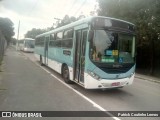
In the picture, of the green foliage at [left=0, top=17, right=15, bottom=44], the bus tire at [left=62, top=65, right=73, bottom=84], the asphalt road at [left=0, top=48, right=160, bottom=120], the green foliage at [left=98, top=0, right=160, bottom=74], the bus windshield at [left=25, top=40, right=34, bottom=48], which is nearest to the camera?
the asphalt road at [left=0, top=48, right=160, bottom=120]

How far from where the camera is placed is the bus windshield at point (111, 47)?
961 cm

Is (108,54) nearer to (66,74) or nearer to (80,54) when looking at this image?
(80,54)

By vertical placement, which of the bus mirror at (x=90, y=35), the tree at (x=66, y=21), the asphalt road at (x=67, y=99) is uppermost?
the tree at (x=66, y=21)

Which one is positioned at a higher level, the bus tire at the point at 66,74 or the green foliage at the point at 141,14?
the green foliage at the point at 141,14

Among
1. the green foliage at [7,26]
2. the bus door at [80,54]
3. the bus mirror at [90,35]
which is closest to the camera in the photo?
the bus mirror at [90,35]

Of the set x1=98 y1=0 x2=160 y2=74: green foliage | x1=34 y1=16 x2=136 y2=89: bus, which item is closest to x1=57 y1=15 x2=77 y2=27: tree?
x1=98 y1=0 x2=160 y2=74: green foliage

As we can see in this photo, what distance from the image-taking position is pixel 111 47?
32.1 ft

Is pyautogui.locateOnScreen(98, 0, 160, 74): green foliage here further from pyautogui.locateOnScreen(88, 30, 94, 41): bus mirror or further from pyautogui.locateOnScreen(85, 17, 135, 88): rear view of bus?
pyautogui.locateOnScreen(88, 30, 94, 41): bus mirror

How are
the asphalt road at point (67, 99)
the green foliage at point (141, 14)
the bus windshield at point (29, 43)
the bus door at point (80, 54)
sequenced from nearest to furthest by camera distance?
the asphalt road at point (67, 99), the bus door at point (80, 54), the green foliage at point (141, 14), the bus windshield at point (29, 43)

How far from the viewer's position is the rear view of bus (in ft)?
31.5

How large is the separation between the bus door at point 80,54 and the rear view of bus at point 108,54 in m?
0.74

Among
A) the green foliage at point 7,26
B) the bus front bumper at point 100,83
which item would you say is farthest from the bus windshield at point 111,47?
the green foliage at point 7,26

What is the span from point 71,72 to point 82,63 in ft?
4.62

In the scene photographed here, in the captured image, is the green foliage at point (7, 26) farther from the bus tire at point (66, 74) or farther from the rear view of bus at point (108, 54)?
the rear view of bus at point (108, 54)
